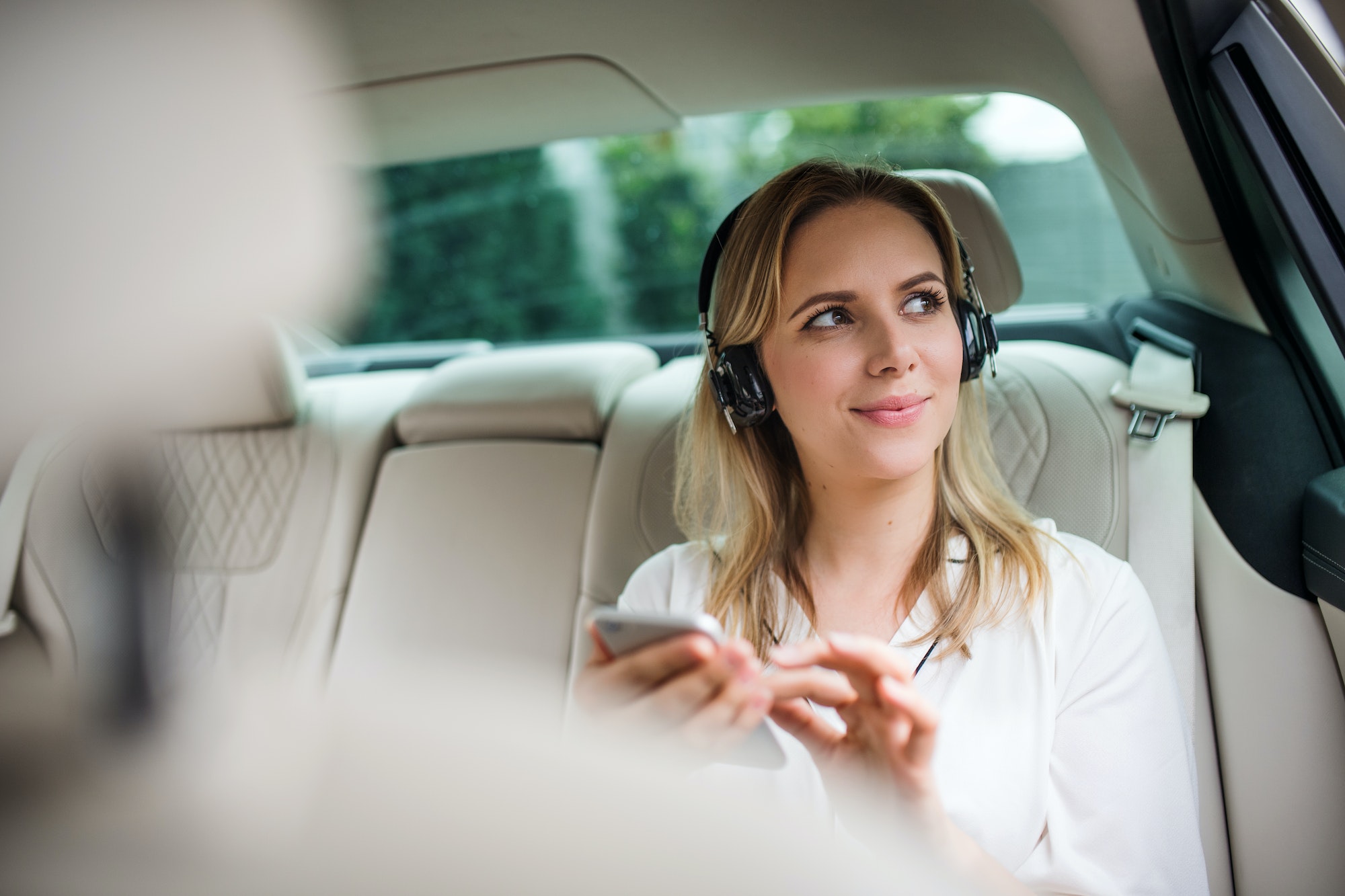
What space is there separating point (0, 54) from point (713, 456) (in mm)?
903

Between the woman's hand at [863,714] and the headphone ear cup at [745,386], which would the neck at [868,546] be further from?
the woman's hand at [863,714]

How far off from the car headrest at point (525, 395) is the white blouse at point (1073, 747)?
0.91 m

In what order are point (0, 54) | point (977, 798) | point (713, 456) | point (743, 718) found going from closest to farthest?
point (743, 718)
point (0, 54)
point (977, 798)
point (713, 456)

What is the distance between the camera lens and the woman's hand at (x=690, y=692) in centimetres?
61

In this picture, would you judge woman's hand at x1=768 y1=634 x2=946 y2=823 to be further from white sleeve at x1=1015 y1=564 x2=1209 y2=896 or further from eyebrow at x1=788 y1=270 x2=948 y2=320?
eyebrow at x1=788 y1=270 x2=948 y2=320


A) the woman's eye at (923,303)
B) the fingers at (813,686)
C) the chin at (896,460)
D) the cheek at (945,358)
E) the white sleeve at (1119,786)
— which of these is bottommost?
the white sleeve at (1119,786)

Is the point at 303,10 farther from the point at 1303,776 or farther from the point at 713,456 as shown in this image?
the point at 1303,776

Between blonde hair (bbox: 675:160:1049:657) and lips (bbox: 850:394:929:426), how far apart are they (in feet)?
0.62

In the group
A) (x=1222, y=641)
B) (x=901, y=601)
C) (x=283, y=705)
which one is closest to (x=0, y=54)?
(x=283, y=705)

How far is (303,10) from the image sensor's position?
1.13 metres

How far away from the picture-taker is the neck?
111cm

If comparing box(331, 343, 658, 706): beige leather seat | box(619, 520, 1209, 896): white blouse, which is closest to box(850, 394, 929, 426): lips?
box(619, 520, 1209, 896): white blouse

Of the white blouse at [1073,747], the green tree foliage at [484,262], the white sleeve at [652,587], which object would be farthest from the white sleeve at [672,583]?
the green tree foliage at [484,262]

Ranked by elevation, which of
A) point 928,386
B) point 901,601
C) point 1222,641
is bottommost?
point 1222,641
